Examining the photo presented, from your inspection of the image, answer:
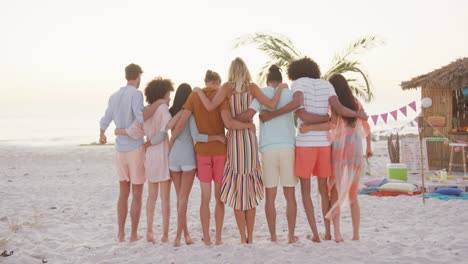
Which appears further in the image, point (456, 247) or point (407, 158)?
point (407, 158)

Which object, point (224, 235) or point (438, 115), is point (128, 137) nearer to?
point (224, 235)

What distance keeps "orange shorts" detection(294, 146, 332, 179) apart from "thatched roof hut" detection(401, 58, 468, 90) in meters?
8.31

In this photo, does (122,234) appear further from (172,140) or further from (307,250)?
(307,250)

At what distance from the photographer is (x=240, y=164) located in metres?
4.71

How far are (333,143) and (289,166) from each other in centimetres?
54

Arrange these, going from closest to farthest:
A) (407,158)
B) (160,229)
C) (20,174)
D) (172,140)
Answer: (172,140), (160,229), (407,158), (20,174)

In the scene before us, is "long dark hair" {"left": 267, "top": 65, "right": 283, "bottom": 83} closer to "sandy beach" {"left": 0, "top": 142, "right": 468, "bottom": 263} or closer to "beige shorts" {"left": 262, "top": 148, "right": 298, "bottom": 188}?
"beige shorts" {"left": 262, "top": 148, "right": 298, "bottom": 188}

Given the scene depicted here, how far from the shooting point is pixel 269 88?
4805 mm

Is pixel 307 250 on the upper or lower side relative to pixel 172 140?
lower

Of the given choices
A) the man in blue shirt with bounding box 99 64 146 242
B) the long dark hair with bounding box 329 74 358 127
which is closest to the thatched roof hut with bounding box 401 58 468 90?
the long dark hair with bounding box 329 74 358 127

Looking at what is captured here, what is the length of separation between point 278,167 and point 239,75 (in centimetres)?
96

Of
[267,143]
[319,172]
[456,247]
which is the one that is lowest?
[456,247]

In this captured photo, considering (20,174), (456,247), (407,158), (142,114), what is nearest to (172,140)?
(142,114)

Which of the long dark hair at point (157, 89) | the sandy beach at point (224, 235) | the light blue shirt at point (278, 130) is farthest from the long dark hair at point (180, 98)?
the sandy beach at point (224, 235)
